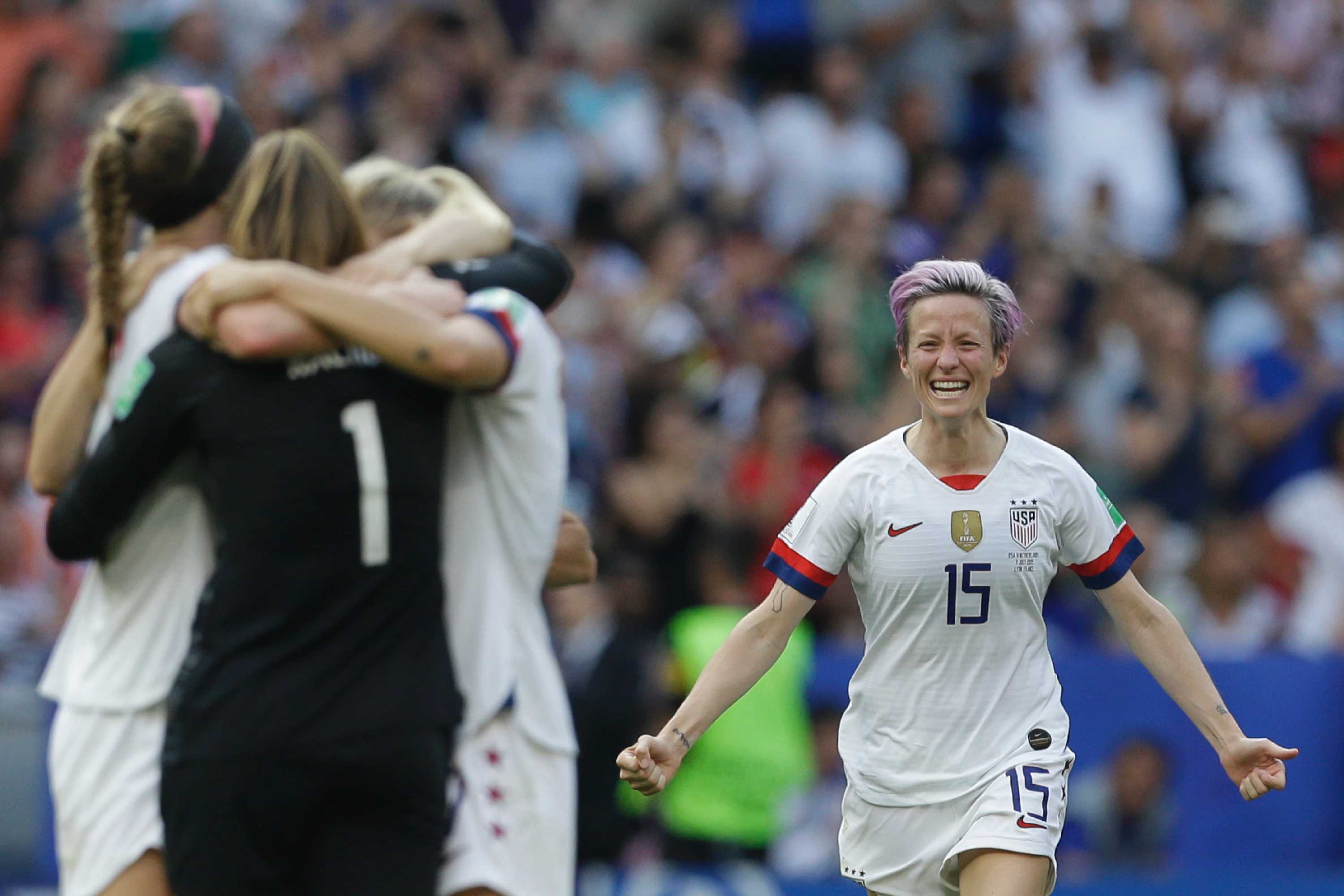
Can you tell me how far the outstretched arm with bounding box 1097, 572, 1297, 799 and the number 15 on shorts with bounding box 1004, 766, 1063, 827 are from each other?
1.26 ft

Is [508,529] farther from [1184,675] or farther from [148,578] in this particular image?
[1184,675]

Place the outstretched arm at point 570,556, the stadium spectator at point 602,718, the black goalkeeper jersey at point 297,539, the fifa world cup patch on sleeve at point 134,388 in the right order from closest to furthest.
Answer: the black goalkeeper jersey at point 297,539 < the fifa world cup patch on sleeve at point 134,388 < the outstretched arm at point 570,556 < the stadium spectator at point 602,718

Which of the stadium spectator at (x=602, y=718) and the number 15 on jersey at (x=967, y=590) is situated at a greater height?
the number 15 on jersey at (x=967, y=590)

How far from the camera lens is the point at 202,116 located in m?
4.39

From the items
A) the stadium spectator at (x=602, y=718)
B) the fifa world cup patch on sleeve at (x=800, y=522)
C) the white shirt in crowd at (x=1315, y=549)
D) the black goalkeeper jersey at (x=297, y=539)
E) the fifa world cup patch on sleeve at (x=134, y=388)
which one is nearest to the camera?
the black goalkeeper jersey at (x=297, y=539)

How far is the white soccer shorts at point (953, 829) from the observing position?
4.18 metres

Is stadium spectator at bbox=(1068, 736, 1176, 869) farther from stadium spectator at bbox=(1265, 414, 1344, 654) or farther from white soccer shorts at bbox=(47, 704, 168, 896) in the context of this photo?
white soccer shorts at bbox=(47, 704, 168, 896)

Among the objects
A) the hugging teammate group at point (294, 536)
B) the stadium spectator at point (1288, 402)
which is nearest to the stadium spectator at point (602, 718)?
the hugging teammate group at point (294, 536)

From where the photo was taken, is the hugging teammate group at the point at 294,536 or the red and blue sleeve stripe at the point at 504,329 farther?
the red and blue sleeve stripe at the point at 504,329

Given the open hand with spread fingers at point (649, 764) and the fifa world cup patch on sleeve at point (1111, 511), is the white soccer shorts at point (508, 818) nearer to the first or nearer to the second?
the open hand with spread fingers at point (649, 764)

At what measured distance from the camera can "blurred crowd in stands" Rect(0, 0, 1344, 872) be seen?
30.5ft

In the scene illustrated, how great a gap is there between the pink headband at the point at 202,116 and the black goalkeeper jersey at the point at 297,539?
0.55 m

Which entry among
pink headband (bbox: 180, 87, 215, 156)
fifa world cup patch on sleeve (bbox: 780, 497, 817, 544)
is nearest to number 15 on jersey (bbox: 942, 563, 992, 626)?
fifa world cup patch on sleeve (bbox: 780, 497, 817, 544)

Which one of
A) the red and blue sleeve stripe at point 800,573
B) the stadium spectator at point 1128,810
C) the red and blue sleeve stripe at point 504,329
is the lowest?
the stadium spectator at point 1128,810
